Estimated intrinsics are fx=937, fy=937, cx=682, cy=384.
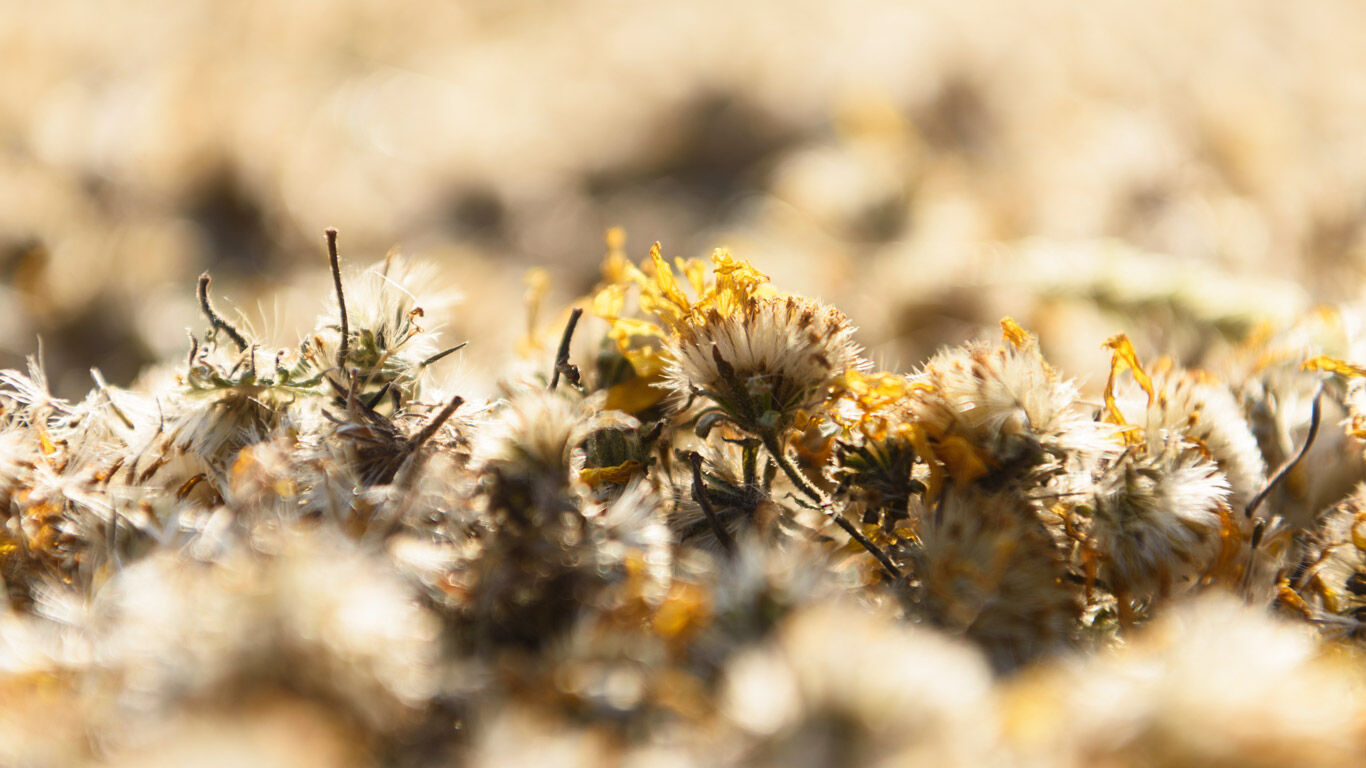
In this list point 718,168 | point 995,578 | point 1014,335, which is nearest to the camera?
point 995,578

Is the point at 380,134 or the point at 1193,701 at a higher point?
the point at 380,134

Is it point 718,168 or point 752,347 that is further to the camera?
point 718,168

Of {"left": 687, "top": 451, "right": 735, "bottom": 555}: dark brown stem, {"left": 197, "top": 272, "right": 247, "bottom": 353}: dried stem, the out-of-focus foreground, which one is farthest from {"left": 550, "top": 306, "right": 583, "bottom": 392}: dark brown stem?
{"left": 197, "top": 272, "right": 247, "bottom": 353}: dried stem

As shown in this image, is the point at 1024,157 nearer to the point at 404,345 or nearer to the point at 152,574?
the point at 404,345

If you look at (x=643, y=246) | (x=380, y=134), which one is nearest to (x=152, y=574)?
(x=643, y=246)

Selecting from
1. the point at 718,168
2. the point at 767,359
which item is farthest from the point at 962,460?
the point at 718,168

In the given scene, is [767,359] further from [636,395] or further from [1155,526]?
[1155,526]

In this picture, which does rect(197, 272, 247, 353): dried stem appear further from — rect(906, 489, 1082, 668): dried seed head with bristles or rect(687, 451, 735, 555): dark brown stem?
rect(906, 489, 1082, 668): dried seed head with bristles
